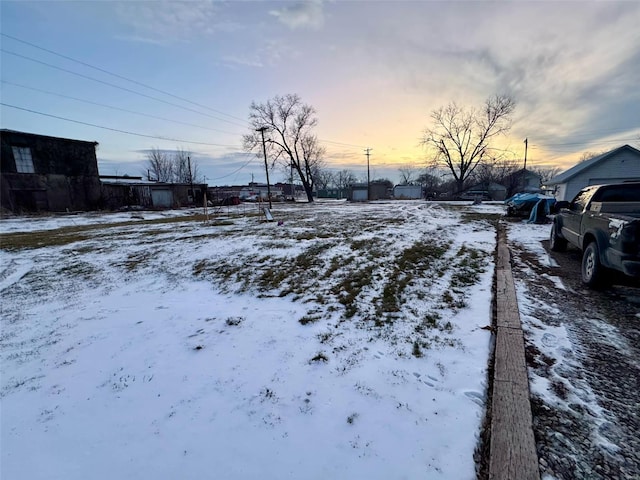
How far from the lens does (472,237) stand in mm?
9352

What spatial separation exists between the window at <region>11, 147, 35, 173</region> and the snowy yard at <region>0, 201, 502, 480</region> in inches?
990

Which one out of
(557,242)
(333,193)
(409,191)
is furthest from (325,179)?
(557,242)

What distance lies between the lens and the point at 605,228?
4172 millimetres

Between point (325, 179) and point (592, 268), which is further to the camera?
point (325, 179)

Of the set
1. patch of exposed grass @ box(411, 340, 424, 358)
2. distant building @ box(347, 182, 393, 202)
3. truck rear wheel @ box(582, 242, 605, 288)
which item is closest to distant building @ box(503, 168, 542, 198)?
distant building @ box(347, 182, 393, 202)

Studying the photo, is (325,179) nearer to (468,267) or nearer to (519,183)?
(519,183)

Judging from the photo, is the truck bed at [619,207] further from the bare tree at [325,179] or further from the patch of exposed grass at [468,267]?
the bare tree at [325,179]

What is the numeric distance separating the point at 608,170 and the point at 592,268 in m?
20.8

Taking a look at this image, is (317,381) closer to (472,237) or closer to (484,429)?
(484,429)

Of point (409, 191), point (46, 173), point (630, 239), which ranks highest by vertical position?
point (46, 173)

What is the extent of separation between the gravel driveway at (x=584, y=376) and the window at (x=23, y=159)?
109 feet

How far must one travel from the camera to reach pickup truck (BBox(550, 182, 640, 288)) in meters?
3.62

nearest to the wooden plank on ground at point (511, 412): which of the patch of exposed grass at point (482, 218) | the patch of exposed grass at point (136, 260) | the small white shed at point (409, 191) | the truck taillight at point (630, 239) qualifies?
the truck taillight at point (630, 239)

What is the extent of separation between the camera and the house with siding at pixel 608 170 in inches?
693
